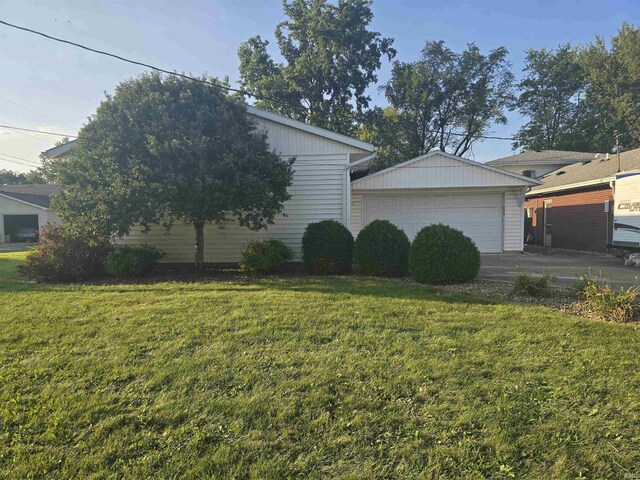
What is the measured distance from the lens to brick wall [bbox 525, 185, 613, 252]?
524 inches

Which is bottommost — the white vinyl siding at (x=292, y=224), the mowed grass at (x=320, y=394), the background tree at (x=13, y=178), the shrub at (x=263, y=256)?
the mowed grass at (x=320, y=394)

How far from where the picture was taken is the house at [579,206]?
13117 millimetres

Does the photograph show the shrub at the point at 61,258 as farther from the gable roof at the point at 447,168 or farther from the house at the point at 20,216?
the house at the point at 20,216

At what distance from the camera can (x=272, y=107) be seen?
2255 cm

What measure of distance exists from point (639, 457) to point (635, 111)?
32.6 metres

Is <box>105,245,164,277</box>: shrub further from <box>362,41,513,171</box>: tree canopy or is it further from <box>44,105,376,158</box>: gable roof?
<box>362,41,513,171</box>: tree canopy

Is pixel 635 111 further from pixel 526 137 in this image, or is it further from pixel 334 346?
pixel 334 346

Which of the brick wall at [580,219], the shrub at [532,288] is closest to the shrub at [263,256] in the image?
the shrub at [532,288]

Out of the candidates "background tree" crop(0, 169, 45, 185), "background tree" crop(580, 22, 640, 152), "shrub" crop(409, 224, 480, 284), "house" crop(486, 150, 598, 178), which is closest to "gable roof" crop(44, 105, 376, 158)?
"shrub" crop(409, 224, 480, 284)

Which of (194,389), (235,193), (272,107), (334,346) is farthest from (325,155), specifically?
(272,107)

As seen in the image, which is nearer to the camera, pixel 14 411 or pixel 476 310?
pixel 14 411

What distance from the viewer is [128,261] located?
810cm

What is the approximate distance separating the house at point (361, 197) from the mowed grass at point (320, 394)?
517 centimetres

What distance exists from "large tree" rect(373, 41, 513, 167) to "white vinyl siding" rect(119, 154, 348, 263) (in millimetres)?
16510
